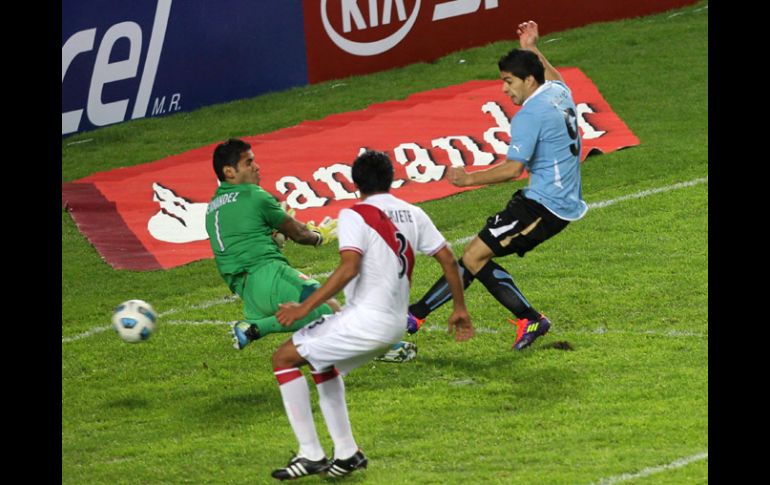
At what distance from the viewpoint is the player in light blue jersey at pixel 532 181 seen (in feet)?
34.2

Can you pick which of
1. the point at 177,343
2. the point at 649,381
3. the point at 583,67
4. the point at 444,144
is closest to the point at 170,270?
the point at 177,343

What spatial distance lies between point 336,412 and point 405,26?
1271 cm

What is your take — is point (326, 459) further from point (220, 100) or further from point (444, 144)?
point (220, 100)

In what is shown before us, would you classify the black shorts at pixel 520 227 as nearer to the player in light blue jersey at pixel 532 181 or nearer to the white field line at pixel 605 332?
the player in light blue jersey at pixel 532 181

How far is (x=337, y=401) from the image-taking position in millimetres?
8305

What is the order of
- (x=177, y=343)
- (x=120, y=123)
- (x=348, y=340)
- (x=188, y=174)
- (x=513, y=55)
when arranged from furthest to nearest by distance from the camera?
(x=120, y=123) → (x=188, y=174) → (x=177, y=343) → (x=513, y=55) → (x=348, y=340)

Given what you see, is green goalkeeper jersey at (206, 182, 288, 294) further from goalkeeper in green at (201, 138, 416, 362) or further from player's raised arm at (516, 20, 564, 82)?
player's raised arm at (516, 20, 564, 82)

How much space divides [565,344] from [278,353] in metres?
3.05

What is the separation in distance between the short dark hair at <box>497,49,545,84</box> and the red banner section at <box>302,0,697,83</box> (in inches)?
365

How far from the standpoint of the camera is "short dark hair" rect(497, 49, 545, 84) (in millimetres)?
10422

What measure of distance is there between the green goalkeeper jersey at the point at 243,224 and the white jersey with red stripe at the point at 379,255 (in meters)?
1.69

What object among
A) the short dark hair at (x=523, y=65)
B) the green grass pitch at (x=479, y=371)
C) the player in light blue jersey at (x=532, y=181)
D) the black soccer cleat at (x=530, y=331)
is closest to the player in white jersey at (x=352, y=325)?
the green grass pitch at (x=479, y=371)

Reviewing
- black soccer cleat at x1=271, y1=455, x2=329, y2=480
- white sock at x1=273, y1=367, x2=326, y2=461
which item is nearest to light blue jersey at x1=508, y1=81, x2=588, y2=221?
white sock at x1=273, y1=367, x2=326, y2=461

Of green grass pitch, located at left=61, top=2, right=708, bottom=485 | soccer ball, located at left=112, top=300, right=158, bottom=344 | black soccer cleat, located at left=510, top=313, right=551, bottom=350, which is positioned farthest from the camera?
black soccer cleat, located at left=510, top=313, right=551, bottom=350
